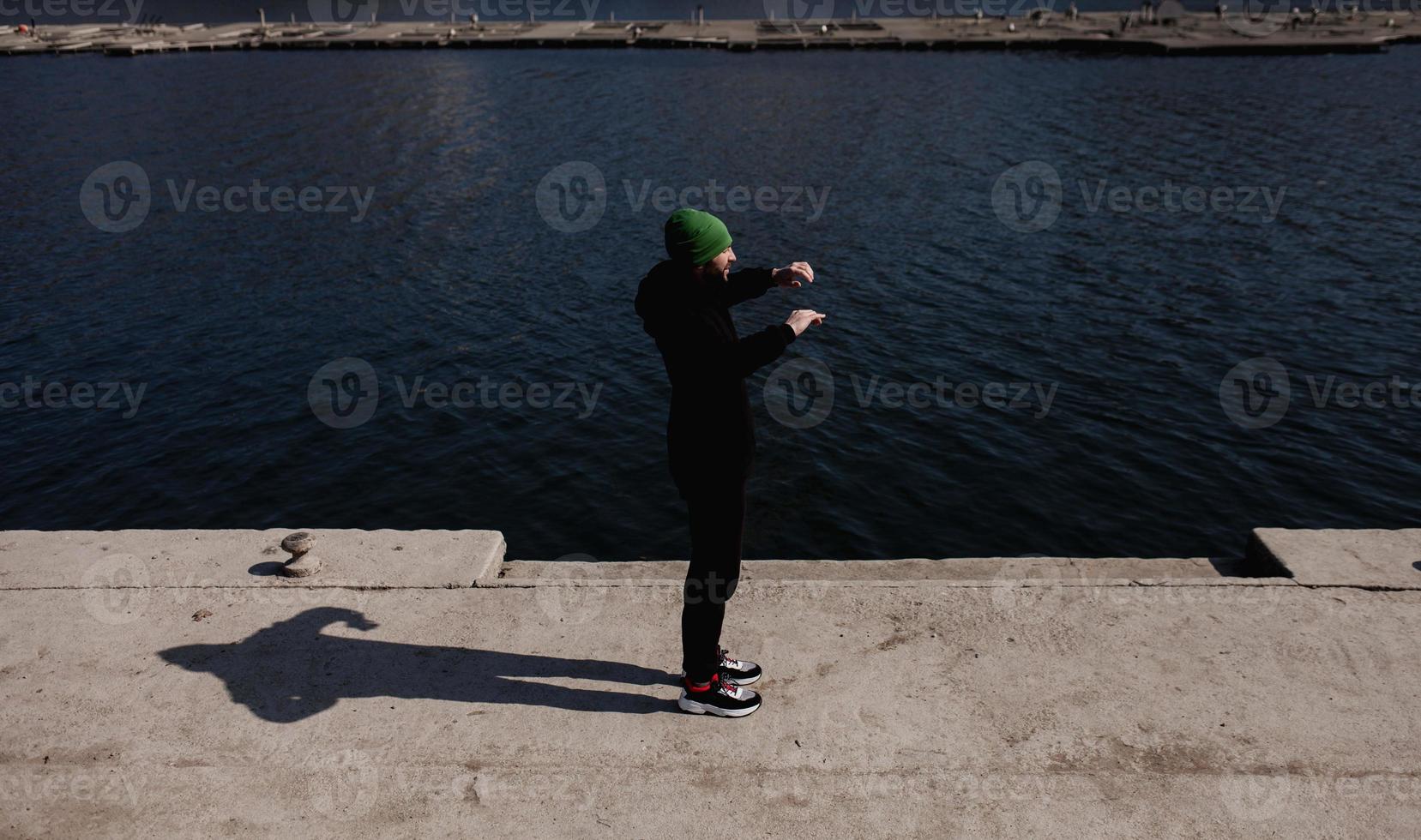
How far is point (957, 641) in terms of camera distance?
6.63m

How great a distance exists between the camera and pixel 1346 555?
289 inches

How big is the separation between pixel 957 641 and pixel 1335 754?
85.8 inches

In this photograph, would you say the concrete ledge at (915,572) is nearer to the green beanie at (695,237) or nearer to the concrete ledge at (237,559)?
the concrete ledge at (237,559)

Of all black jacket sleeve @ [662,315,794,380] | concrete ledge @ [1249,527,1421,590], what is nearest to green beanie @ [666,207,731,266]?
black jacket sleeve @ [662,315,794,380]

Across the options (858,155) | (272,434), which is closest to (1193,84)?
(858,155)

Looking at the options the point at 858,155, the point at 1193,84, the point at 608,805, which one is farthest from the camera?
the point at 1193,84

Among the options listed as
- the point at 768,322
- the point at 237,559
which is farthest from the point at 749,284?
the point at 768,322

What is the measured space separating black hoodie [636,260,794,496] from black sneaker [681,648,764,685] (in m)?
1.26

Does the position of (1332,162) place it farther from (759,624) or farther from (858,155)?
(759,624)

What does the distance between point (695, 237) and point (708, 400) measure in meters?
0.90

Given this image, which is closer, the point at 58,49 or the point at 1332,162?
the point at 1332,162

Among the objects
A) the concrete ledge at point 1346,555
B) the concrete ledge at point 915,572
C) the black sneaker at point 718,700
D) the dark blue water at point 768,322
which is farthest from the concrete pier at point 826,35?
the black sneaker at point 718,700

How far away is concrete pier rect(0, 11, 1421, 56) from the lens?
190ft

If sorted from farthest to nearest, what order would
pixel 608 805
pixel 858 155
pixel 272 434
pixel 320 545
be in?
1. pixel 858 155
2. pixel 272 434
3. pixel 320 545
4. pixel 608 805
